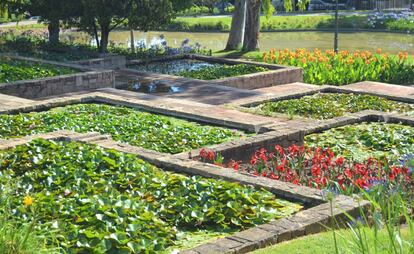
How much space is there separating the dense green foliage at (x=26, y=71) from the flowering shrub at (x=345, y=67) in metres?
5.69

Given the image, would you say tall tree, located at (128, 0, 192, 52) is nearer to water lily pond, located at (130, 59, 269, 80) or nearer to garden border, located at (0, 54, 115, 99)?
water lily pond, located at (130, 59, 269, 80)

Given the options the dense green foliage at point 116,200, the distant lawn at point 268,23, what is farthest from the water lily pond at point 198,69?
the distant lawn at point 268,23

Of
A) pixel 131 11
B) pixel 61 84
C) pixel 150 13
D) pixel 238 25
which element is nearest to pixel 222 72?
pixel 150 13

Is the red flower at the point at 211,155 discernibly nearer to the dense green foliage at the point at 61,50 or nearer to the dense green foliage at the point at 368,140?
the dense green foliage at the point at 368,140

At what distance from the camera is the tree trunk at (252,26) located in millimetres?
26641

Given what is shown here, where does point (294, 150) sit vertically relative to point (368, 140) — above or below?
above

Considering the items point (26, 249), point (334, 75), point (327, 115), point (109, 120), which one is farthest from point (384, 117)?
point (26, 249)

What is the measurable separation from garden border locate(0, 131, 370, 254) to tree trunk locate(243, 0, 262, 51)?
16070 millimetres

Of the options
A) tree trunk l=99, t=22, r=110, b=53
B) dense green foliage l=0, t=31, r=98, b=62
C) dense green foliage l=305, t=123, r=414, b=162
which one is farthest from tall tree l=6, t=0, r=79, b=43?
dense green foliage l=305, t=123, r=414, b=162

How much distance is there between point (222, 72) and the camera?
65.2ft

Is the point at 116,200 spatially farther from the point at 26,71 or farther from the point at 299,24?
the point at 299,24

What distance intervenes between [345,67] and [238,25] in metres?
7.84

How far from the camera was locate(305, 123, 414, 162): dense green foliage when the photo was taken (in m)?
11.9

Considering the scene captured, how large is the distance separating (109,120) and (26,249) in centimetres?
650
